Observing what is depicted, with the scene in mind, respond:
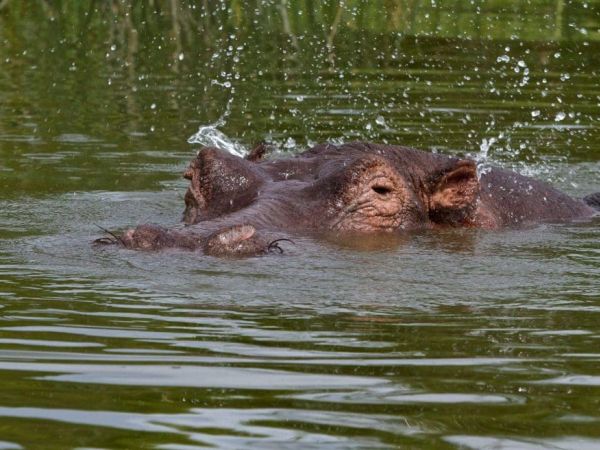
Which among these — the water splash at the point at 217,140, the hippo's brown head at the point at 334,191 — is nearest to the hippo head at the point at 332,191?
the hippo's brown head at the point at 334,191

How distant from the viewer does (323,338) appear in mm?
5738

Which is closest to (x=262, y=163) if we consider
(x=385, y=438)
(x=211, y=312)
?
(x=211, y=312)

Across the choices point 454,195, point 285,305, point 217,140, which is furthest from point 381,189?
point 217,140

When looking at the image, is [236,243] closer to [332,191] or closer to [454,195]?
[332,191]

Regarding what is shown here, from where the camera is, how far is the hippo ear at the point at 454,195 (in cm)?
859

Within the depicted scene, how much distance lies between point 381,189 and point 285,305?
84.3 inches

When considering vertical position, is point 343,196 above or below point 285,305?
above

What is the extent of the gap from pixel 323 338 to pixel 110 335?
2.89 ft

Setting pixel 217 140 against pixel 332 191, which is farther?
pixel 217 140

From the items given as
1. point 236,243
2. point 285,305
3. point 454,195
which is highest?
point 454,195

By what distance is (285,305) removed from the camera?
634 centimetres

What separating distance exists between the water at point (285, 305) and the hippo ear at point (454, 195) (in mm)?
190

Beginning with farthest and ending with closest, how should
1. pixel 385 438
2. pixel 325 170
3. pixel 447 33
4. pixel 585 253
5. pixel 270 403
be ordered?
1. pixel 447 33
2. pixel 325 170
3. pixel 585 253
4. pixel 270 403
5. pixel 385 438

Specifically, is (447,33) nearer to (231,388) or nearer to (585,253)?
(585,253)
